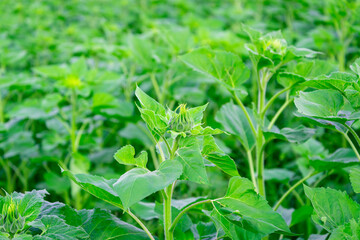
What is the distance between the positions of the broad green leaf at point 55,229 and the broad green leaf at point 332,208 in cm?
57

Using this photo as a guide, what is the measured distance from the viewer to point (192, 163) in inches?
37.7

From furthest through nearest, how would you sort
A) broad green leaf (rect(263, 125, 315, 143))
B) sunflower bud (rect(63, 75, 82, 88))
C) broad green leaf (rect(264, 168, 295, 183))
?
sunflower bud (rect(63, 75, 82, 88)) < broad green leaf (rect(264, 168, 295, 183)) < broad green leaf (rect(263, 125, 315, 143))

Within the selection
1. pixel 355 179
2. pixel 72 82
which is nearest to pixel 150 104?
pixel 355 179

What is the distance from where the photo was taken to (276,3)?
3.92 m

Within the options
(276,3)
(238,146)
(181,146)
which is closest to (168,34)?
(238,146)

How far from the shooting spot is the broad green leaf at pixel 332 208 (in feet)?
3.46

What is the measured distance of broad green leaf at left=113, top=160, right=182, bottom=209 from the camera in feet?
2.73

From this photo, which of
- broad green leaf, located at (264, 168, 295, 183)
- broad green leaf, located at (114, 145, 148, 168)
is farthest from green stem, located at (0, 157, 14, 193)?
broad green leaf, located at (114, 145, 148, 168)

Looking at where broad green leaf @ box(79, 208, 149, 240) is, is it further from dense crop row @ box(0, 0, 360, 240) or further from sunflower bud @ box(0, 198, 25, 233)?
sunflower bud @ box(0, 198, 25, 233)

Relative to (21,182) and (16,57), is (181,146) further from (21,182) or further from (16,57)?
(16,57)

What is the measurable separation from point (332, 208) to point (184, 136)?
1.40 feet

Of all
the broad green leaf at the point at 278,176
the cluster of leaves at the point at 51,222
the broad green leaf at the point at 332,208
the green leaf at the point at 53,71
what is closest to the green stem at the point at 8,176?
the green leaf at the point at 53,71

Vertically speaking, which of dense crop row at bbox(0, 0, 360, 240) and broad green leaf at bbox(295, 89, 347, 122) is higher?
broad green leaf at bbox(295, 89, 347, 122)

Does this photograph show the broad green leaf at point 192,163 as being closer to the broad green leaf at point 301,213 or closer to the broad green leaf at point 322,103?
the broad green leaf at point 322,103
